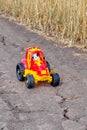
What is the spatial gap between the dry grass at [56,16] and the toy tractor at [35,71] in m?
2.19

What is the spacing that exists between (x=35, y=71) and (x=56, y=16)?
306 cm

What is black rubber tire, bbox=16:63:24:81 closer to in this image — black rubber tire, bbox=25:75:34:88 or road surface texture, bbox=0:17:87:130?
road surface texture, bbox=0:17:87:130

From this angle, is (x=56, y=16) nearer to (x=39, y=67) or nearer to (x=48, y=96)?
(x=39, y=67)

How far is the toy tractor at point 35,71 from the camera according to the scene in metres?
5.33

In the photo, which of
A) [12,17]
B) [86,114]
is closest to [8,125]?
[86,114]

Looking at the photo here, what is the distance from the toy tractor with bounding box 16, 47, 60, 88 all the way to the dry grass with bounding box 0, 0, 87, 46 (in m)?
2.19

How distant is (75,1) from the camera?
7758mm

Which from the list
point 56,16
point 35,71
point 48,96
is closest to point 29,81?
point 35,71

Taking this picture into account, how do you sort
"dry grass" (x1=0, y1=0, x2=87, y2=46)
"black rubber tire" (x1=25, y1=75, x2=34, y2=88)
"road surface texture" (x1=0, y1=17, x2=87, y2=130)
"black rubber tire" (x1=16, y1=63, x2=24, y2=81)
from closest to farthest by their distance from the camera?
1. "road surface texture" (x1=0, y1=17, x2=87, y2=130)
2. "black rubber tire" (x1=25, y1=75, x2=34, y2=88)
3. "black rubber tire" (x1=16, y1=63, x2=24, y2=81)
4. "dry grass" (x1=0, y1=0, x2=87, y2=46)

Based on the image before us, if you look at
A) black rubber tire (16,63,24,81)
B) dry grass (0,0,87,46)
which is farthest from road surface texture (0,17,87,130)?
dry grass (0,0,87,46)

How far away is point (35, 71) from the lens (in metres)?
5.41

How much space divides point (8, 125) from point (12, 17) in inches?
238

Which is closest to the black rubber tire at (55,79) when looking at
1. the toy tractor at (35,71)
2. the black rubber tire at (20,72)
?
the toy tractor at (35,71)

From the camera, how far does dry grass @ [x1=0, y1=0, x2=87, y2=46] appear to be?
7645 mm
